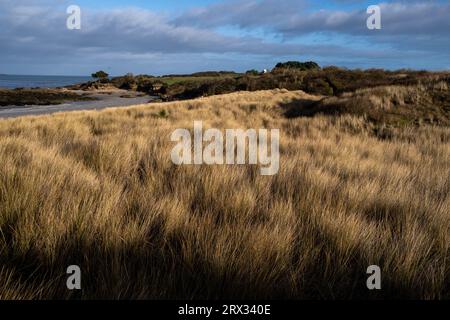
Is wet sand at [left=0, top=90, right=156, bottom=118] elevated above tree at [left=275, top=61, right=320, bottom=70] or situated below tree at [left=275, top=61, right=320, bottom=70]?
below

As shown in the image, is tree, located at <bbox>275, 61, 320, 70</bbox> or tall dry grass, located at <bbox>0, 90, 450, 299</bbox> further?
tree, located at <bbox>275, 61, 320, 70</bbox>

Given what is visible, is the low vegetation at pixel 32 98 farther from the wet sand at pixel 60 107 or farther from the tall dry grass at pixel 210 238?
the tall dry grass at pixel 210 238

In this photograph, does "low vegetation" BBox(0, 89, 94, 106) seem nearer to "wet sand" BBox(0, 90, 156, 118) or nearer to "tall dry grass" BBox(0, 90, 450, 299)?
"wet sand" BBox(0, 90, 156, 118)

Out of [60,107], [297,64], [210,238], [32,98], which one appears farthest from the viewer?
[297,64]

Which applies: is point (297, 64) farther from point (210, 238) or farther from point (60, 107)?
point (210, 238)

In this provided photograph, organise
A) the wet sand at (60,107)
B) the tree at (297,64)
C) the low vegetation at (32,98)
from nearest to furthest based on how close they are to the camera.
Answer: the wet sand at (60,107) → the low vegetation at (32,98) → the tree at (297,64)

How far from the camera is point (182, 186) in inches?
171

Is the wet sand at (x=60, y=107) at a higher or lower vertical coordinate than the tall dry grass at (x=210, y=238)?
higher

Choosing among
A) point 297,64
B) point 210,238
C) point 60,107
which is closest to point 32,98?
point 60,107

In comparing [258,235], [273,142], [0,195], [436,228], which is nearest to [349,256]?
[258,235]

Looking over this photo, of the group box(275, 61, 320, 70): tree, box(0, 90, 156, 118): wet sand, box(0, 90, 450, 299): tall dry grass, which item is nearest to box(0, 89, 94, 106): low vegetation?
box(0, 90, 156, 118): wet sand

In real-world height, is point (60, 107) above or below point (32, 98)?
below

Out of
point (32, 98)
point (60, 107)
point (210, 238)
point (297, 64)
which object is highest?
point (297, 64)

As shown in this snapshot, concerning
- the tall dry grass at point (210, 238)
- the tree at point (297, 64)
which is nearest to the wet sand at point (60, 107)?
the tall dry grass at point (210, 238)
